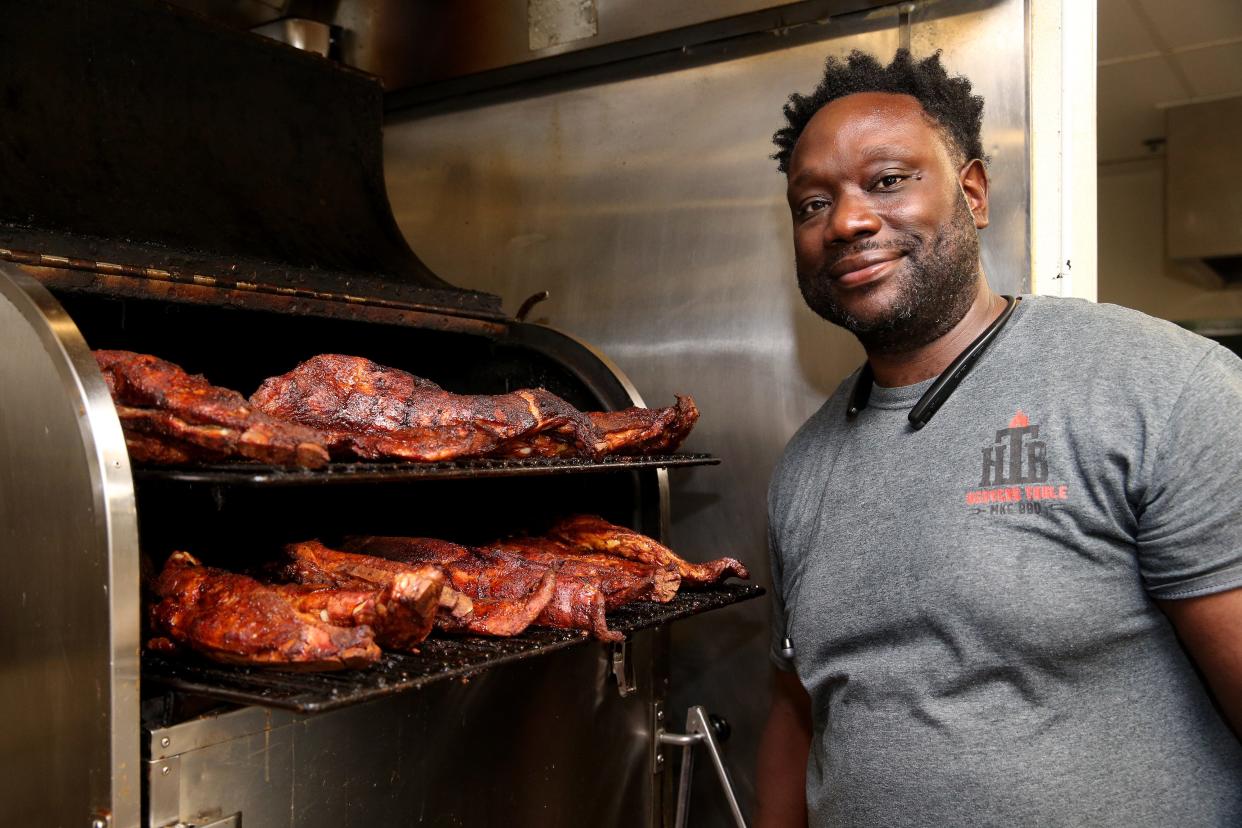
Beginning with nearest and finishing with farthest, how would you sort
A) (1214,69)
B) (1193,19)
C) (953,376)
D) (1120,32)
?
(953,376) < (1193,19) < (1120,32) < (1214,69)

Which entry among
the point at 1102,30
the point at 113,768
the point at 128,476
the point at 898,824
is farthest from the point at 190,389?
the point at 1102,30

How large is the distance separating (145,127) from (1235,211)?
5.81 meters

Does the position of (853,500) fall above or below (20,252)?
below

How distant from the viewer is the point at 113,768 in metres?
1.38

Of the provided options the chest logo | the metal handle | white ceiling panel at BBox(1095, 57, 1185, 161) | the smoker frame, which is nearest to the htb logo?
the chest logo

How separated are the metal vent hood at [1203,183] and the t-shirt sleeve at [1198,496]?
482 centimetres

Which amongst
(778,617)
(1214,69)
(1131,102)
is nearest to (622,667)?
(778,617)

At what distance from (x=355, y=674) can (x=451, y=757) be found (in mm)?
552

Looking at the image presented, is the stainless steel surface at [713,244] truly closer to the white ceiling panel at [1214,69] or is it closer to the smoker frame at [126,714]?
the smoker frame at [126,714]

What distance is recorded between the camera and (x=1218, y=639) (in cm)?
162

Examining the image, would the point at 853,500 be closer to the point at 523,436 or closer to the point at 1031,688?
the point at 1031,688

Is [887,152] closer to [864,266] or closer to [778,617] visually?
[864,266]

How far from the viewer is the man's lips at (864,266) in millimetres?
1974

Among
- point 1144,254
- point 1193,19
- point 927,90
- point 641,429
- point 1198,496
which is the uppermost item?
point 1193,19
